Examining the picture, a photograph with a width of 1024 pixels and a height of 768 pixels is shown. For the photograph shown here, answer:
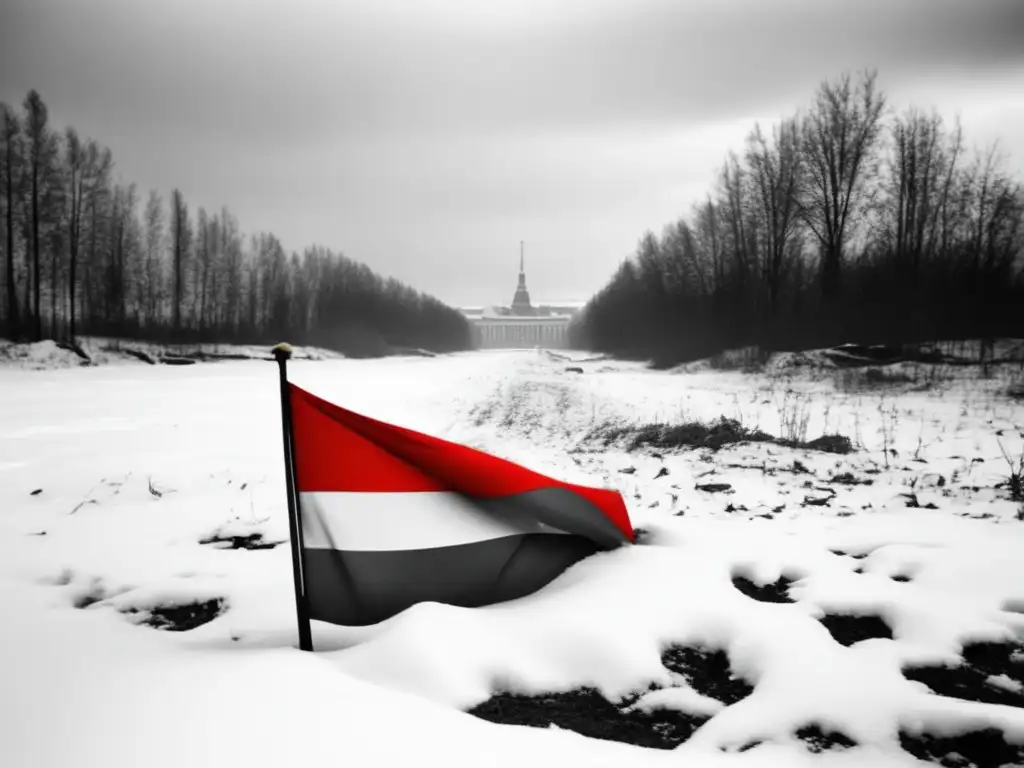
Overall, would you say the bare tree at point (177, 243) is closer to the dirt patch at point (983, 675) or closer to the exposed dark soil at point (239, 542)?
the exposed dark soil at point (239, 542)

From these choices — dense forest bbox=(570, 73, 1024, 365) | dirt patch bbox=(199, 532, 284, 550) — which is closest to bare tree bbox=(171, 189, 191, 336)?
dense forest bbox=(570, 73, 1024, 365)

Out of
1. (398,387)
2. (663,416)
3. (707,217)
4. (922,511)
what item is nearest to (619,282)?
(707,217)

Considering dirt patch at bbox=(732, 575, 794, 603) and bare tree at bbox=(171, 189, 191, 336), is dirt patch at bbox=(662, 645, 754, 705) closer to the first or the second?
dirt patch at bbox=(732, 575, 794, 603)

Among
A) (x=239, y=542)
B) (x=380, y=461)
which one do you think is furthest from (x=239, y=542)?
(x=380, y=461)

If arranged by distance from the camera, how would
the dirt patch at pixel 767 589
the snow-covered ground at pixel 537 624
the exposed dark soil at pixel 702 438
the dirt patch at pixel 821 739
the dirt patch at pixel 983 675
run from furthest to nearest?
the exposed dark soil at pixel 702 438
the dirt patch at pixel 767 589
the dirt patch at pixel 983 675
the dirt patch at pixel 821 739
the snow-covered ground at pixel 537 624

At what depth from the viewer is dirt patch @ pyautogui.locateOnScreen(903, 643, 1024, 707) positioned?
8.20 ft

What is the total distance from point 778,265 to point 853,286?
4499 mm

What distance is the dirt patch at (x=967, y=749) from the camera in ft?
6.62

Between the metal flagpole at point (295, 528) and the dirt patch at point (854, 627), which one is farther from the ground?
the metal flagpole at point (295, 528)

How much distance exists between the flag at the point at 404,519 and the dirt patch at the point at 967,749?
1.86m

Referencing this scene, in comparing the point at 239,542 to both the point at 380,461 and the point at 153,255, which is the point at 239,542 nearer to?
the point at 380,461

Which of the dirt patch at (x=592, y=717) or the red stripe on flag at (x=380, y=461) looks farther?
the red stripe on flag at (x=380, y=461)

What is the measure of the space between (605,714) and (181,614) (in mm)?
2578

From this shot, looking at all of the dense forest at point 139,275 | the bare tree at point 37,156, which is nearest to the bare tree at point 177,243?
the dense forest at point 139,275
